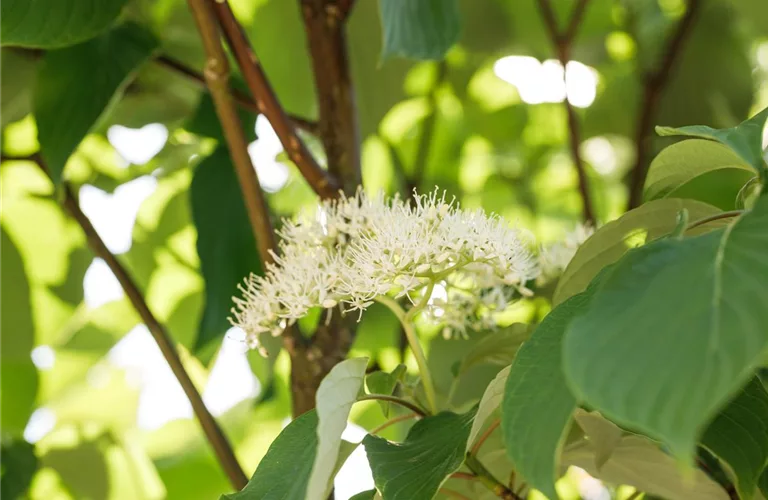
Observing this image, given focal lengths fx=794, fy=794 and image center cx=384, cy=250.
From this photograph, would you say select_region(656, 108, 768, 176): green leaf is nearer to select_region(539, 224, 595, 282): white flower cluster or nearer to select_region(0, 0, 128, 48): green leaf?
select_region(539, 224, 595, 282): white flower cluster

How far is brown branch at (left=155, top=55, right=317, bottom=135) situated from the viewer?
428mm

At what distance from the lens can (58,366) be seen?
634 mm

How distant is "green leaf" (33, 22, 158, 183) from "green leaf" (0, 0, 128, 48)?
0.05 m

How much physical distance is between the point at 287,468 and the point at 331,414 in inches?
1.0

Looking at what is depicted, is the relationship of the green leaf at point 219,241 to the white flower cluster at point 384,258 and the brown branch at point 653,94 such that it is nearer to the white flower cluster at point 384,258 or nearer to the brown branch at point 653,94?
the white flower cluster at point 384,258

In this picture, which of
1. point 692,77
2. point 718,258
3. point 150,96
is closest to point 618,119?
point 692,77

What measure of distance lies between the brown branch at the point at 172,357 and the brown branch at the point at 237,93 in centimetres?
10

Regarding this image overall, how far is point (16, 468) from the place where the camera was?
47 cm

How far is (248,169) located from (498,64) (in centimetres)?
41

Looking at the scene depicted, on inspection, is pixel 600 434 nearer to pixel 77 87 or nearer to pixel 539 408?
pixel 539 408

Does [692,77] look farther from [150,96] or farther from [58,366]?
[58,366]

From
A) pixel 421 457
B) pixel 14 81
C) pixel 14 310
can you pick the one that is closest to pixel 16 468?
pixel 14 310

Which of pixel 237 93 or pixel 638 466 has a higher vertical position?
pixel 237 93

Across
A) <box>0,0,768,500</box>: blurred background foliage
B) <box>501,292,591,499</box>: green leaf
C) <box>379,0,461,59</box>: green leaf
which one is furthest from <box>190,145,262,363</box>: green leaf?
<box>501,292,591,499</box>: green leaf
